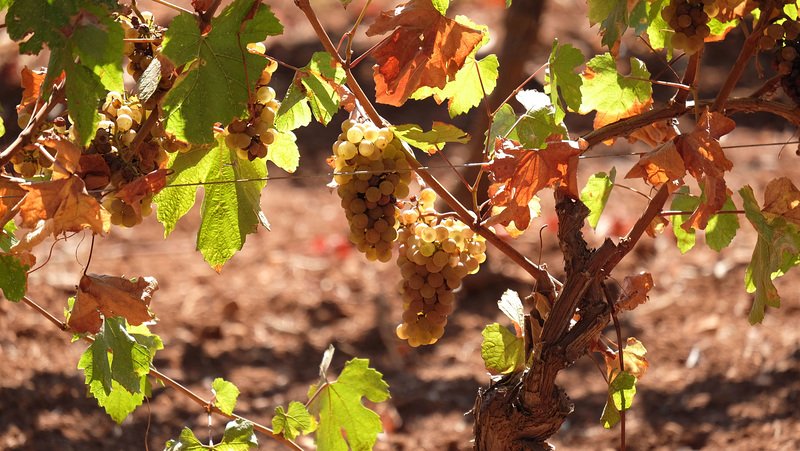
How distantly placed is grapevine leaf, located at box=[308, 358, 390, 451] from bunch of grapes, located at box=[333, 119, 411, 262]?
1.21ft

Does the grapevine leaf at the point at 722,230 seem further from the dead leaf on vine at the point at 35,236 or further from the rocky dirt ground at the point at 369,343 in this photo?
the dead leaf on vine at the point at 35,236

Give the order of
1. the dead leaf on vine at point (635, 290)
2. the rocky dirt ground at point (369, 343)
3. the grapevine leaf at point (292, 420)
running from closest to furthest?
the dead leaf on vine at point (635, 290) < the grapevine leaf at point (292, 420) < the rocky dirt ground at point (369, 343)

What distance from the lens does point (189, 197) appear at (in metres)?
1.13

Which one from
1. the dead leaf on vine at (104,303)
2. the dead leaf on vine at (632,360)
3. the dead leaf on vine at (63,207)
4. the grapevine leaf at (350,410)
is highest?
the dead leaf on vine at (63,207)

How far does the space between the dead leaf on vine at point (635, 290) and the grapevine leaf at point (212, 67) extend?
0.63 m

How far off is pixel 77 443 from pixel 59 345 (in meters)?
0.56

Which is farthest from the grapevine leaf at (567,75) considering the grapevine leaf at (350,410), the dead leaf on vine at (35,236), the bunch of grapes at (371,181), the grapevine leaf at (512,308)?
the dead leaf on vine at (35,236)

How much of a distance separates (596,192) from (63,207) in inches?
32.4

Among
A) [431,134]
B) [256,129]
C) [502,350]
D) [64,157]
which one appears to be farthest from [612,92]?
[64,157]

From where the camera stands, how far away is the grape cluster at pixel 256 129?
929mm

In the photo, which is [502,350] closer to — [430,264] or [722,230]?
[430,264]

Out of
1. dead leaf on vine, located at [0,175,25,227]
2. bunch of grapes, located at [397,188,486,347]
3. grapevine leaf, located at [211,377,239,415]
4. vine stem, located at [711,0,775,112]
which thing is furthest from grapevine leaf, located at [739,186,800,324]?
dead leaf on vine, located at [0,175,25,227]

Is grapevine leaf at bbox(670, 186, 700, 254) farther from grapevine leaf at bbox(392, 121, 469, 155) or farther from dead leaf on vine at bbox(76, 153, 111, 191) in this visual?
dead leaf on vine at bbox(76, 153, 111, 191)

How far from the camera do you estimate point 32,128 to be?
0.87 metres
